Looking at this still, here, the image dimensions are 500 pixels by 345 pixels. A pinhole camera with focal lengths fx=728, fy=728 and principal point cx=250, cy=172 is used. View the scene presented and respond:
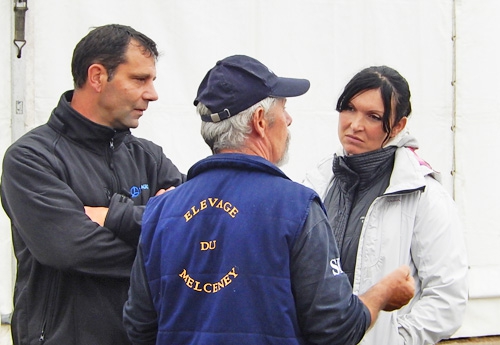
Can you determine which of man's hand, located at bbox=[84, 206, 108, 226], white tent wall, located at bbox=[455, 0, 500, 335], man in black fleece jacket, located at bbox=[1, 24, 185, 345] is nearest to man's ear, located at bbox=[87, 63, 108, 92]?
man in black fleece jacket, located at bbox=[1, 24, 185, 345]

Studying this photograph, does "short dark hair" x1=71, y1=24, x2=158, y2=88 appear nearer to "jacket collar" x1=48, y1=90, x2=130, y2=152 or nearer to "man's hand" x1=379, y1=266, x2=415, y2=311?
"jacket collar" x1=48, y1=90, x2=130, y2=152

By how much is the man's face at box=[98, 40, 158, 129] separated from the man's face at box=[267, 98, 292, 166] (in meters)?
0.76

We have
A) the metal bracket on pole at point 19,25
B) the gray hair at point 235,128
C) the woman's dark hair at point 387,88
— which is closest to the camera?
the gray hair at point 235,128

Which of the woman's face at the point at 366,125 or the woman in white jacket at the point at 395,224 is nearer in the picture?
the woman in white jacket at the point at 395,224

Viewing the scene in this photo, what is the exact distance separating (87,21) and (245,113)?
2376mm

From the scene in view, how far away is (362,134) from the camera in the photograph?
2.58m

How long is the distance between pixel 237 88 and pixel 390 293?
0.67m

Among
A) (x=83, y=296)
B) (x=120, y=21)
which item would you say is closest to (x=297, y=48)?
(x=120, y=21)

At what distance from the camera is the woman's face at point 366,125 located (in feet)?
8.46

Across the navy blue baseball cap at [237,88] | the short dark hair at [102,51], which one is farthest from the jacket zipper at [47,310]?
the navy blue baseball cap at [237,88]

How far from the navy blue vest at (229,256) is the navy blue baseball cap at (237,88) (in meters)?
0.12

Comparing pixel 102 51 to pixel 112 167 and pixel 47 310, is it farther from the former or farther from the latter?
pixel 47 310

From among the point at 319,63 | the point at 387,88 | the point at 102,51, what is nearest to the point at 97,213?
the point at 102,51

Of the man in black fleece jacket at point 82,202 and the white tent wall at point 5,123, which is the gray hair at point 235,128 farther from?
the white tent wall at point 5,123
